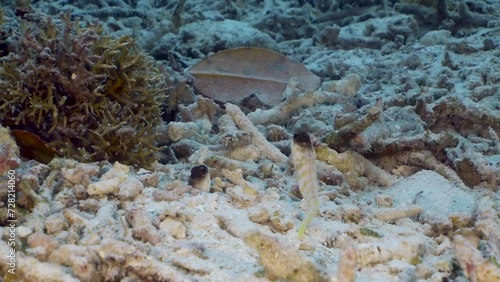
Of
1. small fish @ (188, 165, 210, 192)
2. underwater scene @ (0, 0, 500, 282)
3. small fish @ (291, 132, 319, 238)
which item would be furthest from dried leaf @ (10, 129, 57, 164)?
small fish @ (291, 132, 319, 238)

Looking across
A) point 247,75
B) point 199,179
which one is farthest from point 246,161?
point 247,75

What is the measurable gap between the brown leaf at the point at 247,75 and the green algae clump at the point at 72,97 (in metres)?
1.69

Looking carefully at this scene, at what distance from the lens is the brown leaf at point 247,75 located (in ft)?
16.8

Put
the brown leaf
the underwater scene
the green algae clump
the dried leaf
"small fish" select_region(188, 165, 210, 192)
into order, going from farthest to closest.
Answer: the brown leaf, the green algae clump, the dried leaf, "small fish" select_region(188, 165, 210, 192), the underwater scene

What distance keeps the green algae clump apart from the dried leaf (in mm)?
53

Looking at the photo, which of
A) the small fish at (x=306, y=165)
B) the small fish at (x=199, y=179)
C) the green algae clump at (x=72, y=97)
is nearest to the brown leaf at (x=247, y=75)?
the green algae clump at (x=72, y=97)

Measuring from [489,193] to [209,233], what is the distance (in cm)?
180

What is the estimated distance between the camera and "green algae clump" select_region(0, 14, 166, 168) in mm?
3238

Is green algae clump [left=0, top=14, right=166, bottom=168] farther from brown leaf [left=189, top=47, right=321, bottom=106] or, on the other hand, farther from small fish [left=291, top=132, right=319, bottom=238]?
brown leaf [left=189, top=47, right=321, bottom=106]

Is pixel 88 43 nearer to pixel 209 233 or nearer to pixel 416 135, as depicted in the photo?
pixel 209 233

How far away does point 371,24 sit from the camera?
698 cm

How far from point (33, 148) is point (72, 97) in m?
0.43

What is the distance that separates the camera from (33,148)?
10.5 ft

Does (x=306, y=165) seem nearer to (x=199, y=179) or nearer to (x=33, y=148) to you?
(x=199, y=179)
